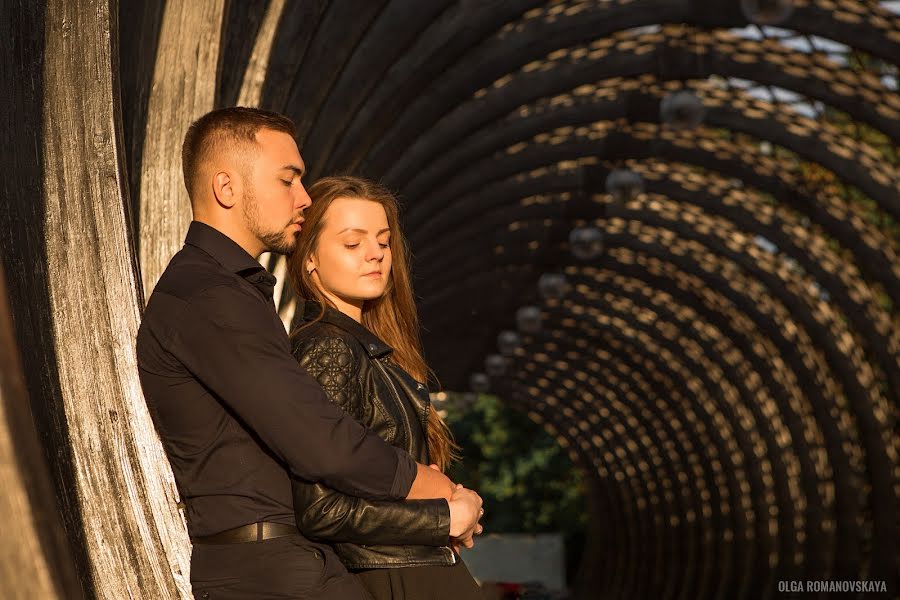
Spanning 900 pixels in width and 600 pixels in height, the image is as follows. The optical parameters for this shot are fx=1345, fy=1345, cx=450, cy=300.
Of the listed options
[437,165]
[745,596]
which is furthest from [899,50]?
[745,596]

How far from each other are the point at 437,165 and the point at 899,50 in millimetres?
7052

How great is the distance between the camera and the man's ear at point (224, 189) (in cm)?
341

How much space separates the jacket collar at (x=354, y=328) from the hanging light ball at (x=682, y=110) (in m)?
14.3

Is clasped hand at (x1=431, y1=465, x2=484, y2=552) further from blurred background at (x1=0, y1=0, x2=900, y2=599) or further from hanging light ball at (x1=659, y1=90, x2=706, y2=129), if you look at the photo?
hanging light ball at (x1=659, y1=90, x2=706, y2=129)

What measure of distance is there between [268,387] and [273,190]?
0.63 m

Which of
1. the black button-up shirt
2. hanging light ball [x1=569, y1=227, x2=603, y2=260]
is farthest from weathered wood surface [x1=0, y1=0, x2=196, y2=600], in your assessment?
hanging light ball [x1=569, y1=227, x2=603, y2=260]

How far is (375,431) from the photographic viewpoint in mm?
3473

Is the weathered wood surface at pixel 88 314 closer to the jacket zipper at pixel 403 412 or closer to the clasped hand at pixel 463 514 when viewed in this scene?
the jacket zipper at pixel 403 412

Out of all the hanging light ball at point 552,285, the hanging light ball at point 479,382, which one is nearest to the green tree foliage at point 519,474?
the hanging light ball at point 479,382

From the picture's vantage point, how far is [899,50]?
63.5 feet

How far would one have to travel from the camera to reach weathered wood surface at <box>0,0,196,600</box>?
3.34m

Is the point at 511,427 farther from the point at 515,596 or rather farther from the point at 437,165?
the point at 515,596

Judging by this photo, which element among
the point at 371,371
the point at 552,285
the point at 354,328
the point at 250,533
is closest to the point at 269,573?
the point at 250,533

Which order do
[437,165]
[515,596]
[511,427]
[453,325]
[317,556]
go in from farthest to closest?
[511,427]
[453,325]
[437,165]
[515,596]
[317,556]
